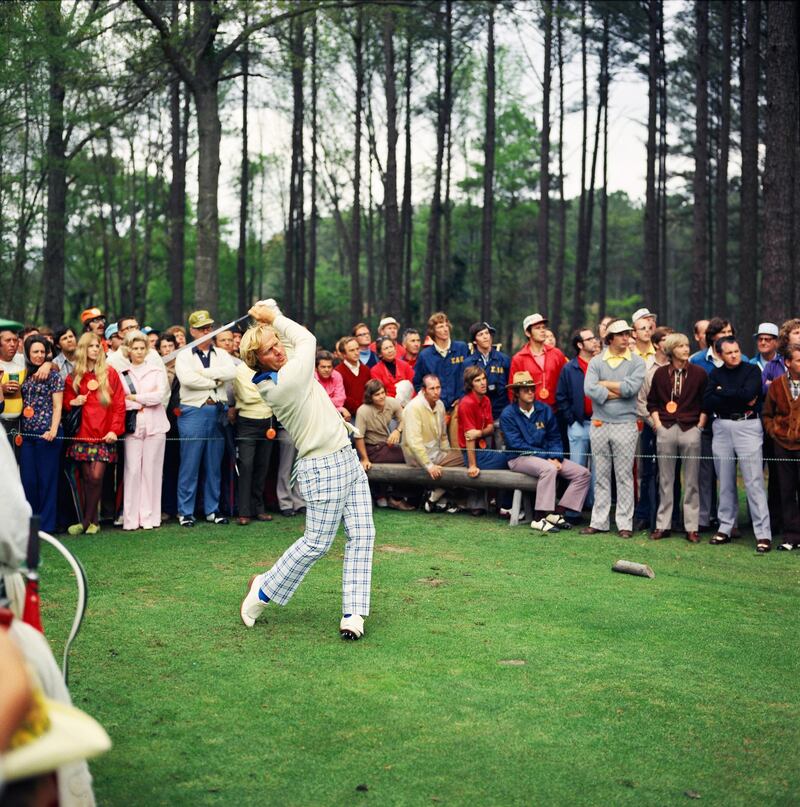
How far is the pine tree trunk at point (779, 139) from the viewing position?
15.2 meters

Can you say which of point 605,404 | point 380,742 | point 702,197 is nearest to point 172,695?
point 380,742

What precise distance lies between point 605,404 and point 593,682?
18.1 ft

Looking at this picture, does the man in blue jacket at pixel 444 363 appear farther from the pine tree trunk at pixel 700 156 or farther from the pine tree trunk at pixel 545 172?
the pine tree trunk at pixel 545 172

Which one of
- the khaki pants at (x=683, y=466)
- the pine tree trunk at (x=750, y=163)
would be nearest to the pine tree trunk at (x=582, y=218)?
the pine tree trunk at (x=750, y=163)

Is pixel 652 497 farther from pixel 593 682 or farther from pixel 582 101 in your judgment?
pixel 582 101

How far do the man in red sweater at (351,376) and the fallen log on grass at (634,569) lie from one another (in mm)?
4550

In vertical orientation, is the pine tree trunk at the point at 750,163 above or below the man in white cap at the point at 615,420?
above

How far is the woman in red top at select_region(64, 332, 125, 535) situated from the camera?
10930 millimetres

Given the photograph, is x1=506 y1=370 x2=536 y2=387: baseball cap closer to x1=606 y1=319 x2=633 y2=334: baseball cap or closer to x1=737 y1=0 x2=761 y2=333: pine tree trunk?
x1=606 y1=319 x2=633 y2=334: baseball cap

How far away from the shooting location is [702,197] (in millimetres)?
25609

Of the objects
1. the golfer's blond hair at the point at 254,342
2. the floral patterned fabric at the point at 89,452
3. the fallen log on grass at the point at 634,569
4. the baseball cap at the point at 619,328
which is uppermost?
the baseball cap at the point at 619,328

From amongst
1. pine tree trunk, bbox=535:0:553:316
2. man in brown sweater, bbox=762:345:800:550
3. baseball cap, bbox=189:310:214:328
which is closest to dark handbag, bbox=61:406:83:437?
baseball cap, bbox=189:310:214:328

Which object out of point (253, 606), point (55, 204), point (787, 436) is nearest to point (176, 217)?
point (55, 204)

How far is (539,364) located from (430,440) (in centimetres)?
154
